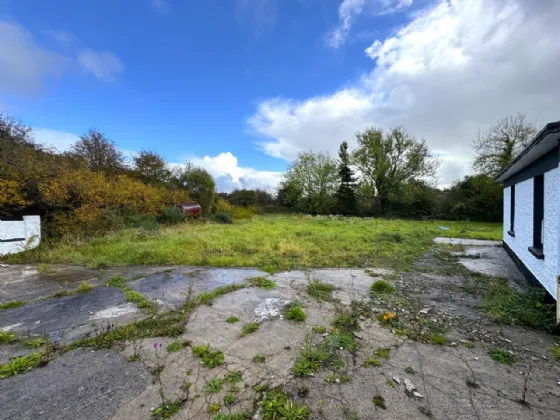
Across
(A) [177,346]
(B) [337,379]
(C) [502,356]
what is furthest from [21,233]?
(C) [502,356]

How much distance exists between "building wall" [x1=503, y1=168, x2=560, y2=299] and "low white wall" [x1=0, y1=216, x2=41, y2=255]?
456 inches

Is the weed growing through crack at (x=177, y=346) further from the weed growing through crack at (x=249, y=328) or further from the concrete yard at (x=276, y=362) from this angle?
the weed growing through crack at (x=249, y=328)

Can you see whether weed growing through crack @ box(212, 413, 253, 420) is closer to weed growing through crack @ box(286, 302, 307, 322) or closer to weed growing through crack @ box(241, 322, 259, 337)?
weed growing through crack @ box(241, 322, 259, 337)

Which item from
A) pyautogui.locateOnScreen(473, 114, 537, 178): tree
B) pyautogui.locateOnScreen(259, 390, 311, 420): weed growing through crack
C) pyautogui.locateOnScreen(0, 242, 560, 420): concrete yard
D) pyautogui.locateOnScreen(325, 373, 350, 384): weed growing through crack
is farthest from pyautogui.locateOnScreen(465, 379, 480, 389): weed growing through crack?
pyautogui.locateOnScreen(473, 114, 537, 178): tree

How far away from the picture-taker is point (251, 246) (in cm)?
772

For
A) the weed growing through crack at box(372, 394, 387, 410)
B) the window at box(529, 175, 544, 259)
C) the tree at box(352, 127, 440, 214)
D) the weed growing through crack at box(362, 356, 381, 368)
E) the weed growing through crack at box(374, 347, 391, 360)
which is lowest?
the weed growing through crack at box(374, 347, 391, 360)

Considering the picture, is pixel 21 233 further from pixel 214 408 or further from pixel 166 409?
pixel 214 408

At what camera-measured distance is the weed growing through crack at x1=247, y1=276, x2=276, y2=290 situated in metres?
4.30

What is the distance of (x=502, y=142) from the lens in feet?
56.6

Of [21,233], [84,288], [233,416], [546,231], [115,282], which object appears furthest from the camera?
[21,233]

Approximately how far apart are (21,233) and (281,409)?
907 centimetres

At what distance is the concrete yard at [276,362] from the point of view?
1.75 m

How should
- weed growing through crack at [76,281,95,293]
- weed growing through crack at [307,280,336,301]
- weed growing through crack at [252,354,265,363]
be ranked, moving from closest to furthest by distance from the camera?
weed growing through crack at [252,354,265,363], weed growing through crack at [307,280,336,301], weed growing through crack at [76,281,95,293]

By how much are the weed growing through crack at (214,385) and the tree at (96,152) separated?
16.0 meters
